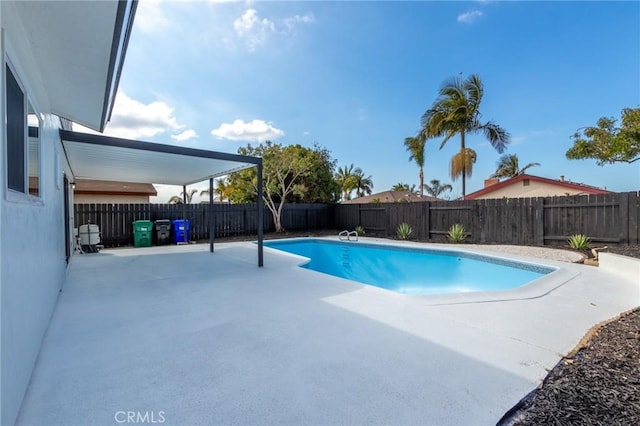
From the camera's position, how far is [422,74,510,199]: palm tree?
1361 centimetres

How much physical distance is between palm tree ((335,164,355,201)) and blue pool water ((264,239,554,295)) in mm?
20578

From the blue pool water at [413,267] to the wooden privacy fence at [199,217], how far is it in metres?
3.07

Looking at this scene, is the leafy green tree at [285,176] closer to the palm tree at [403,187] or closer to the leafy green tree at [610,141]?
the leafy green tree at [610,141]

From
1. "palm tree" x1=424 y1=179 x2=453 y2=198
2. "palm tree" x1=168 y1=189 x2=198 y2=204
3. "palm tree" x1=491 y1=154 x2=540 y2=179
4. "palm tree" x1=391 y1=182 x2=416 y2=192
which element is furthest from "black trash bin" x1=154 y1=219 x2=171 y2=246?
"palm tree" x1=424 y1=179 x2=453 y2=198

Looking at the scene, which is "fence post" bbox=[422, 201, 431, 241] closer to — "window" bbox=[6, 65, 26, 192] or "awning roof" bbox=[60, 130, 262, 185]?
"awning roof" bbox=[60, 130, 262, 185]

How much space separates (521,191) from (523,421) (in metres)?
20.7

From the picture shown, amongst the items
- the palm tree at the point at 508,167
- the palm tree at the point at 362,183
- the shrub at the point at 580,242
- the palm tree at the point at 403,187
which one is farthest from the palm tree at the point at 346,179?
the shrub at the point at 580,242

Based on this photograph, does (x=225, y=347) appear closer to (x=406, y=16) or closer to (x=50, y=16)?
(x=50, y=16)

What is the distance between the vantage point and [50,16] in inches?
83.9

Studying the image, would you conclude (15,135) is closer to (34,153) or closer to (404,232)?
(34,153)

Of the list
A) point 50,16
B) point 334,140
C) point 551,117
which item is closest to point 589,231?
point 551,117

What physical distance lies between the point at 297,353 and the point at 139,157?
5.18 m

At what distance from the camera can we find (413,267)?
8.41m

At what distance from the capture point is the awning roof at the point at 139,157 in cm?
450
